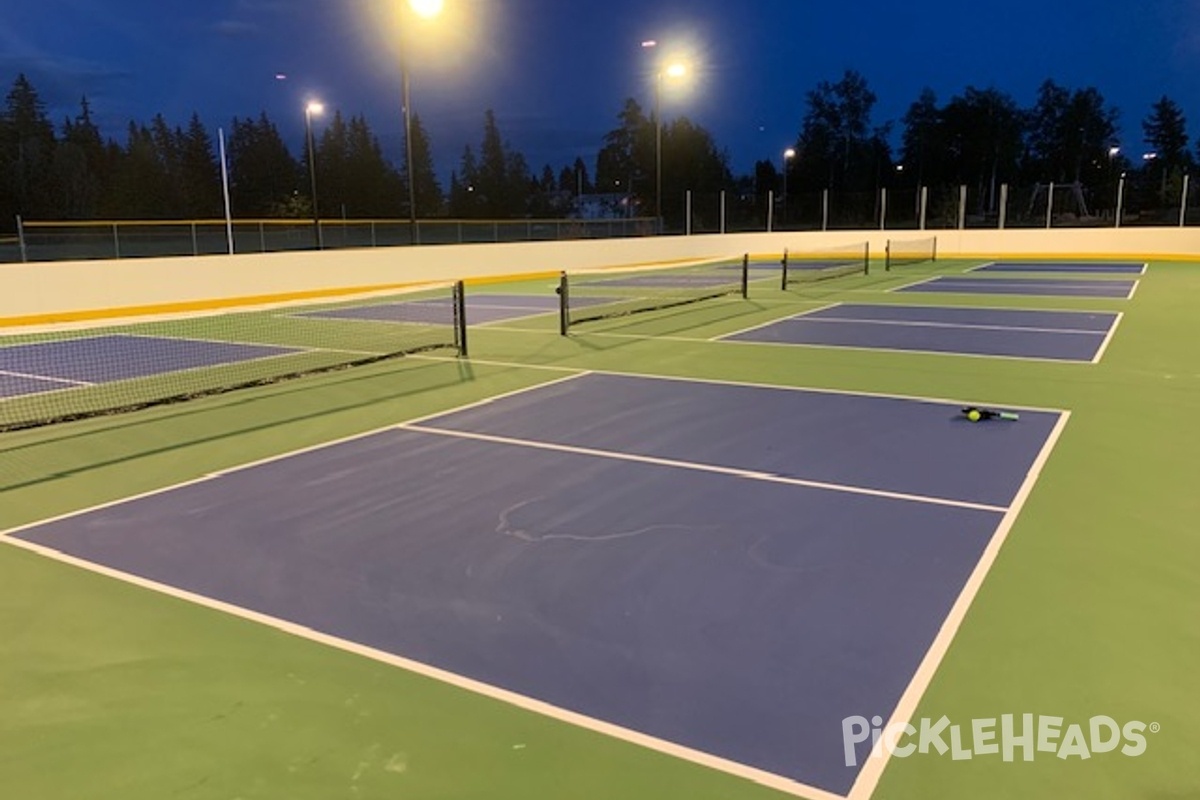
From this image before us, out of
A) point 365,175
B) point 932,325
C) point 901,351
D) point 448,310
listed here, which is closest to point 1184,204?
point 932,325

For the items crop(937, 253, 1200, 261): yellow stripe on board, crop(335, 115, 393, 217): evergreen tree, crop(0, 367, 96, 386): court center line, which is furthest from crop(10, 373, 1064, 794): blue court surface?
crop(335, 115, 393, 217): evergreen tree

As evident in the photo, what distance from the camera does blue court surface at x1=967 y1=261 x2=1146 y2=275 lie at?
2708 centimetres

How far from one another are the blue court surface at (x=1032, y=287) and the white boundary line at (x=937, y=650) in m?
15.6

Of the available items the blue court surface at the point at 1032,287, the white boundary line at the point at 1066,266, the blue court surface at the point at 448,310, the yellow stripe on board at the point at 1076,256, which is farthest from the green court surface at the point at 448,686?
the yellow stripe on board at the point at 1076,256

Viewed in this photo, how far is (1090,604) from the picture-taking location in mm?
4457

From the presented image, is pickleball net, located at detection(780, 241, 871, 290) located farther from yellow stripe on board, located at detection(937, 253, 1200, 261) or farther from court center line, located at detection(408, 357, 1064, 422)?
court center line, located at detection(408, 357, 1064, 422)

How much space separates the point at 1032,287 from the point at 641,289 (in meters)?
9.11

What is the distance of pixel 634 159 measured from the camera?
8994cm

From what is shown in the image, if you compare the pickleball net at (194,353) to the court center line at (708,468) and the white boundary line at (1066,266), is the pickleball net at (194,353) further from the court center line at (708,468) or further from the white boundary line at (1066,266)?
the white boundary line at (1066,266)

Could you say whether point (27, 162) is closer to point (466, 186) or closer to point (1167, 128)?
point (466, 186)

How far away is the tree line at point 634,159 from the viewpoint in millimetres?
69250

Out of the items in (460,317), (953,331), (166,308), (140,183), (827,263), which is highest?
(140,183)

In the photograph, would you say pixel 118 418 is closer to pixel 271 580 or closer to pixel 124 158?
pixel 271 580

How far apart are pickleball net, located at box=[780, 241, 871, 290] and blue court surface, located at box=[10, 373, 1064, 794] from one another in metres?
15.9
